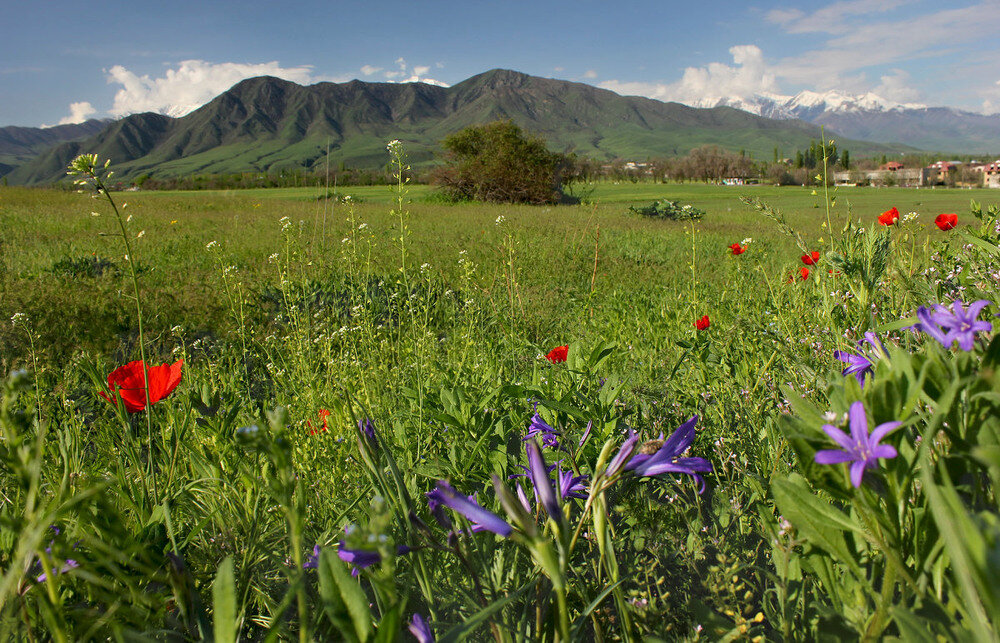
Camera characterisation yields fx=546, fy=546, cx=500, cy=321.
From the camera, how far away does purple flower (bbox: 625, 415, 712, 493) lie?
68 cm

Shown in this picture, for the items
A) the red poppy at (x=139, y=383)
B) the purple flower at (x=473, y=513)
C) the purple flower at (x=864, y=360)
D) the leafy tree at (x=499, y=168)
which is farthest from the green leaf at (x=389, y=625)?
the leafy tree at (x=499, y=168)

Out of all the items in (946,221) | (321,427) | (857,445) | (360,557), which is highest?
(946,221)

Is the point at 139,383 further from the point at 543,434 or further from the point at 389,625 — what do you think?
the point at 389,625

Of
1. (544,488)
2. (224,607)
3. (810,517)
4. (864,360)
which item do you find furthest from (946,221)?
(224,607)

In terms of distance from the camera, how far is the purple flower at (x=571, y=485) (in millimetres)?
855

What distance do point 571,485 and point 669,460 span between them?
232 millimetres

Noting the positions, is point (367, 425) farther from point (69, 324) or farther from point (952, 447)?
point (69, 324)

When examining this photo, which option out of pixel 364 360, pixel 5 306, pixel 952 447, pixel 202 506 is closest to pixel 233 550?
pixel 202 506

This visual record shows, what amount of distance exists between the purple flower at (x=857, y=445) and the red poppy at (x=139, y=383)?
1353 millimetres

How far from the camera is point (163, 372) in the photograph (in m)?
1.37

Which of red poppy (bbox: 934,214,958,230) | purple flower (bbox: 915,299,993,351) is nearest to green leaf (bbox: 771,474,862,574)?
purple flower (bbox: 915,299,993,351)

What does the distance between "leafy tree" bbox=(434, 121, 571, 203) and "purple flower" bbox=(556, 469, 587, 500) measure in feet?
74.7

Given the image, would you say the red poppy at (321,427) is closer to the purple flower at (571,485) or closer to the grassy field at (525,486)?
the grassy field at (525,486)

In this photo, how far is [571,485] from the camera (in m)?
0.91
